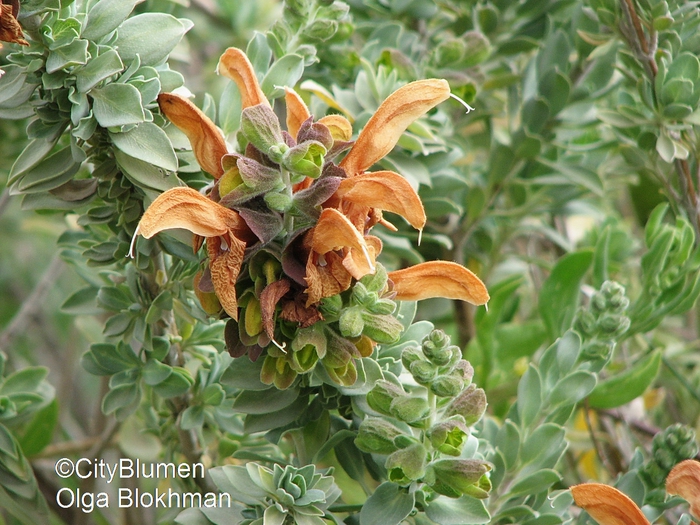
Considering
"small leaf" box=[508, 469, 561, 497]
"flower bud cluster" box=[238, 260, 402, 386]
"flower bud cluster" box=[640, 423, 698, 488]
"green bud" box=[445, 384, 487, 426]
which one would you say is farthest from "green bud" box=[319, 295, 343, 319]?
"flower bud cluster" box=[640, 423, 698, 488]

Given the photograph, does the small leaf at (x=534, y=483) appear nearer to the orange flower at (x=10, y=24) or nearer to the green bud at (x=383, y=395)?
the green bud at (x=383, y=395)

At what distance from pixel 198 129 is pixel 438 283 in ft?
0.61

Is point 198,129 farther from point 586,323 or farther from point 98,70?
point 586,323

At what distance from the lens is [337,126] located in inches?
20.0

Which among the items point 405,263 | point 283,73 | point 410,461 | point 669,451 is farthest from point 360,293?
Result: point 405,263

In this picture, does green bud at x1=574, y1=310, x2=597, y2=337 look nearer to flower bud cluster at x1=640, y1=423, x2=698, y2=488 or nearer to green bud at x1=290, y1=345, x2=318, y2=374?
flower bud cluster at x1=640, y1=423, x2=698, y2=488

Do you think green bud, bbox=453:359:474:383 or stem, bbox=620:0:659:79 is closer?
green bud, bbox=453:359:474:383

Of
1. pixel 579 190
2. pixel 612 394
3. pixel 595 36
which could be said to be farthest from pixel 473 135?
pixel 612 394

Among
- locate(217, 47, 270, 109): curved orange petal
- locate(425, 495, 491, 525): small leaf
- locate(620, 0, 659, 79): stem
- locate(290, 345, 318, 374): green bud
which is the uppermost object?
locate(620, 0, 659, 79): stem

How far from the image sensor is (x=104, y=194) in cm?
52

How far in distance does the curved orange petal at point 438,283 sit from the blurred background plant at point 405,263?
31mm

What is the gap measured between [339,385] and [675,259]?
0.40m

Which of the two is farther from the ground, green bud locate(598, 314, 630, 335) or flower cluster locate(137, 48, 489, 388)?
flower cluster locate(137, 48, 489, 388)

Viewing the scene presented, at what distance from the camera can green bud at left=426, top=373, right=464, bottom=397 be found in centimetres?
47
